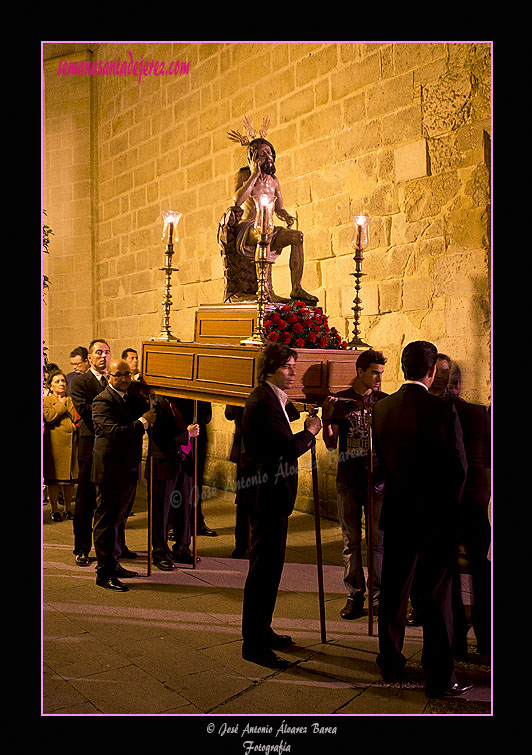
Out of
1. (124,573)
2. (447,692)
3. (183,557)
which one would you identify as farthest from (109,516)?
(447,692)

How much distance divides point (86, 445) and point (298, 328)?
8.58 feet

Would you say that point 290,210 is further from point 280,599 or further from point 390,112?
point 280,599

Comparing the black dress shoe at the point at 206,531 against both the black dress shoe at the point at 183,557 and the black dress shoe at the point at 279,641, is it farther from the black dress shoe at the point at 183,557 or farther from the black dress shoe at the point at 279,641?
the black dress shoe at the point at 279,641

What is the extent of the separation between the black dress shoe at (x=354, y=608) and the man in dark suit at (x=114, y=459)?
1.60 metres

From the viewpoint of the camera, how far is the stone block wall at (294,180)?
635 cm

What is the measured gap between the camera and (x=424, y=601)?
11.6 feet

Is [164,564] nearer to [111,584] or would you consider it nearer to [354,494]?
[111,584]

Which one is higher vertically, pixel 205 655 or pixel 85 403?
pixel 85 403

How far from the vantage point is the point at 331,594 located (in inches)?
209

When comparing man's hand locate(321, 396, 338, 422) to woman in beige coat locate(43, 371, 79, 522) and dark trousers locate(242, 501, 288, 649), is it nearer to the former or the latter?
dark trousers locate(242, 501, 288, 649)

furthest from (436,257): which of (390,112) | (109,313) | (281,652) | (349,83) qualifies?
(109,313)

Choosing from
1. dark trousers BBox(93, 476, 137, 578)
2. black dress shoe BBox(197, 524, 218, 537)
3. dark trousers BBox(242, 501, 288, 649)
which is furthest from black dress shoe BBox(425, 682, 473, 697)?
black dress shoe BBox(197, 524, 218, 537)

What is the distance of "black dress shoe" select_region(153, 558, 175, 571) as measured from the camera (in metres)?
5.89

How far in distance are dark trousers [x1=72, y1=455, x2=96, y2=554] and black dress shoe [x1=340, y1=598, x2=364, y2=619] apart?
7.55 feet
